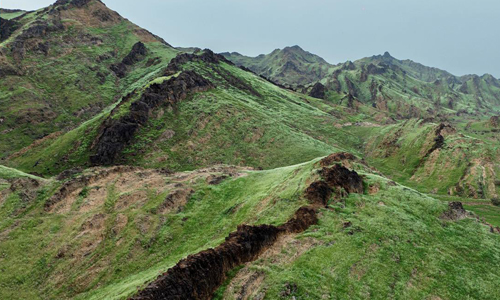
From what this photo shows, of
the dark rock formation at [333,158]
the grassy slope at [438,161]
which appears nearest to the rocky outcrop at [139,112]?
the dark rock formation at [333,158]

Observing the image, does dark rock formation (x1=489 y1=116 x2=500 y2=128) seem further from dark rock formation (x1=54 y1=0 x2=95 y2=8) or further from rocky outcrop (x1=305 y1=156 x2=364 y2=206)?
dark rock formation (x1=54 y1=0 x2=95 y2=8)

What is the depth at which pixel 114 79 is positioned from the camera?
5960 inches

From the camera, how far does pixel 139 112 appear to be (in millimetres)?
90750

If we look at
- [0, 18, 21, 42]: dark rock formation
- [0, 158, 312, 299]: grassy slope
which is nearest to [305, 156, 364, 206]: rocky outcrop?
[0, 158, 312, 299]: grassy slope

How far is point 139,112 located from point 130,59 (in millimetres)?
102957

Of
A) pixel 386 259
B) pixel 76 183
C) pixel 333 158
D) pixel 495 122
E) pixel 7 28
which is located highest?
pixel 7 28

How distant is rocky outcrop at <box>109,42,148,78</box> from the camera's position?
160 metres

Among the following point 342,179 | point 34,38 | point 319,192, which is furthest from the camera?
point 34,38

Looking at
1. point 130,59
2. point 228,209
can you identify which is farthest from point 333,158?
point 130,59

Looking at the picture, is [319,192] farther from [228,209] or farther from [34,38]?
[34,38]

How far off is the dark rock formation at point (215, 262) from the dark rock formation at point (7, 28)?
204 m

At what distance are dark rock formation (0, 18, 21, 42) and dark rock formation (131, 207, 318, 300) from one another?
204043 mm

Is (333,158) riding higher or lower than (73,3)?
lower

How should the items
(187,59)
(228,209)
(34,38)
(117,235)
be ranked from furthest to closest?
(187,59) → (34,38) → (228,209) → (117,235)
